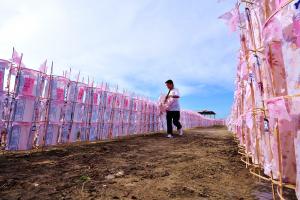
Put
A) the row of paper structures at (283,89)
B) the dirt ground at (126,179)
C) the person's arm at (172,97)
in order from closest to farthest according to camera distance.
Result: the row of paper structures at (283,89)
the dirt ground at (126,179)
the person's arm at (172,97)

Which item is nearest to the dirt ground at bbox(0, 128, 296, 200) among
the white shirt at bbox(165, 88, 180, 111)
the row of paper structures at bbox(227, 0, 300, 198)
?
the row of paper structures at bbox(227, 0, 300, 198)

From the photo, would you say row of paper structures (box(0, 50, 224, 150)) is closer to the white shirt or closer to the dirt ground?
the dirt ground

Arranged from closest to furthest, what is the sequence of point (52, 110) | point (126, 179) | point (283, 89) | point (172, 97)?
point (283, 89) < point (126, 179) < point (52, 110) < point (172, 97)

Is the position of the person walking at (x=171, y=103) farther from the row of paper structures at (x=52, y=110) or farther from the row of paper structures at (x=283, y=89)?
the row of paper structures at (x=283, y=89)

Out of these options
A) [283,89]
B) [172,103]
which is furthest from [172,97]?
[283,89]

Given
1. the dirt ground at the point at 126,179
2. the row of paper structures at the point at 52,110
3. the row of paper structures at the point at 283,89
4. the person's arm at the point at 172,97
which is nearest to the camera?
the row of paper structures at the point at 283,89

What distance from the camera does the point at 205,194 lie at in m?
2.85

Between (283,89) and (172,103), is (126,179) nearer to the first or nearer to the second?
(283,89)

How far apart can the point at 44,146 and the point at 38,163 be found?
8.00ft

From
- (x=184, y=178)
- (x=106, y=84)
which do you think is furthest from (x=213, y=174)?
(x=106, y=84)

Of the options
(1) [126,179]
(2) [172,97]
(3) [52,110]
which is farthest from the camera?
(2) [172,97]

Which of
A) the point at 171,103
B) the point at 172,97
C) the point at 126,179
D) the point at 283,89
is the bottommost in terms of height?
the point at 126,179

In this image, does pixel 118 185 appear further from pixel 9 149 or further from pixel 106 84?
pixel 106 84

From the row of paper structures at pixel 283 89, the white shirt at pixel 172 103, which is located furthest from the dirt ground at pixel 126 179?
the white shirt at pixel 172 103
